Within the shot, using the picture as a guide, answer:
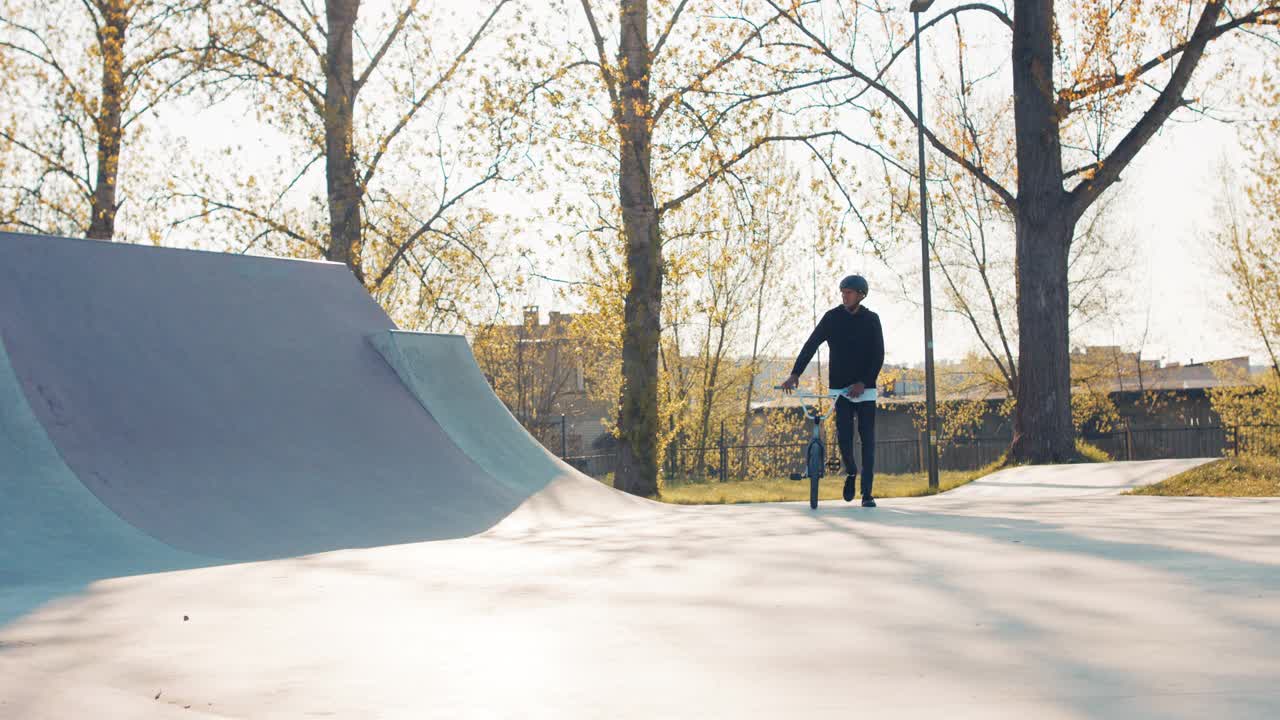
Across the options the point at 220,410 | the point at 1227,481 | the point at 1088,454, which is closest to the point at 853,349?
the point at 1227,481

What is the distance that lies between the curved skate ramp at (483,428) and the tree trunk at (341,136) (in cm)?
669

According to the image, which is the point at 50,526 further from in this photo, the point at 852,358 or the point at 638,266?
the point at 638,266

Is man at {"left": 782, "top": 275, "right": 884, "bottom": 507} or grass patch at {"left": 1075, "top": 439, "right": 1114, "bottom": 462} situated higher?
man at {"left": 782, "top": 275, "right": 884, "bottom": 507}

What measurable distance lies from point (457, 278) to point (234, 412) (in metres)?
12.7

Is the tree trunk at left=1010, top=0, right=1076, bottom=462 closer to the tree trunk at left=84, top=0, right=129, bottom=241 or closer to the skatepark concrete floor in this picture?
the skatepark concrete floor

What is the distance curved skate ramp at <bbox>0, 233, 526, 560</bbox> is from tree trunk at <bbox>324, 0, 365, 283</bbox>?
6678mm

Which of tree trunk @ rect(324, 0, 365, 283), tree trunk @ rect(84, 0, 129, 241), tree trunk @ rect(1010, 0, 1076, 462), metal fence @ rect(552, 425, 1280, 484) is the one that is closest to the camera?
tree trunk @ rect(1010, 0, 1076, 462)

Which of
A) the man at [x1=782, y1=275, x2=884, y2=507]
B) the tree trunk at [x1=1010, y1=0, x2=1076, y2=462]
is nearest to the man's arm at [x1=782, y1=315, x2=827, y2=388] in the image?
the man at [x1=782, y1=275, x2=884, y2=507]

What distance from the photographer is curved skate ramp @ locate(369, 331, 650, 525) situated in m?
7.73

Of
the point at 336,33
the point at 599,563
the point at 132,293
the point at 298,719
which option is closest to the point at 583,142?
the point at 336,33

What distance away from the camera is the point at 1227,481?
9.16 metres

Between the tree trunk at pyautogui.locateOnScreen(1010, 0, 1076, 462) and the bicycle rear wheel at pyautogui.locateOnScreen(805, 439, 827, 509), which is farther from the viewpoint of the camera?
the tree trunk at pyautogui.locateOnScreen(1010, 0, 1076, 462)

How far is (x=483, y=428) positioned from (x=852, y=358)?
3171 mm

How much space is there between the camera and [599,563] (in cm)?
430
